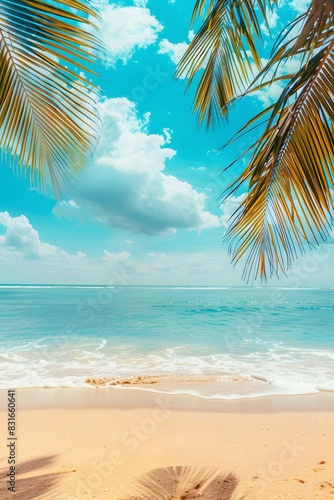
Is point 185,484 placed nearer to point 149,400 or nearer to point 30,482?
point 30,482

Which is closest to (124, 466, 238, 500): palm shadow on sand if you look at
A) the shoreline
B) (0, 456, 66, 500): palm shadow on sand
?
(0, 456, 66, 500): palm shadow on sand

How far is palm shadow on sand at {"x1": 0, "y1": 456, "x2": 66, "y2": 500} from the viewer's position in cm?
334

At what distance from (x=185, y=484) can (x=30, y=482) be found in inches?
58.9

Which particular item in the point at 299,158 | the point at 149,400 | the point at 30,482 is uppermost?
the point at 299,158

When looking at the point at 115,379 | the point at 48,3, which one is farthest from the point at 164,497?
the point at 115,379

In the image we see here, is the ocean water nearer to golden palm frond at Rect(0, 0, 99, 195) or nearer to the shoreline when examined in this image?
the shoreline

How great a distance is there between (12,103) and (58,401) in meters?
5.88

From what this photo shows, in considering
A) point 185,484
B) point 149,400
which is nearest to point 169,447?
point 185,484

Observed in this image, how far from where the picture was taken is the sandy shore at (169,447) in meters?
3.49

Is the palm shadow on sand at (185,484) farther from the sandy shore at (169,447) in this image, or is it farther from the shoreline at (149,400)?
the shoreline at (149,400)

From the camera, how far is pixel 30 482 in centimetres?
357

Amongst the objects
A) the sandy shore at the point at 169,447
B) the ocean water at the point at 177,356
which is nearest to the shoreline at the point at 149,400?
the sandy shore at the point at 169,447

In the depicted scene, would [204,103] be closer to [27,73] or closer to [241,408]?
[27,73]

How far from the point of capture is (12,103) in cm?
223
